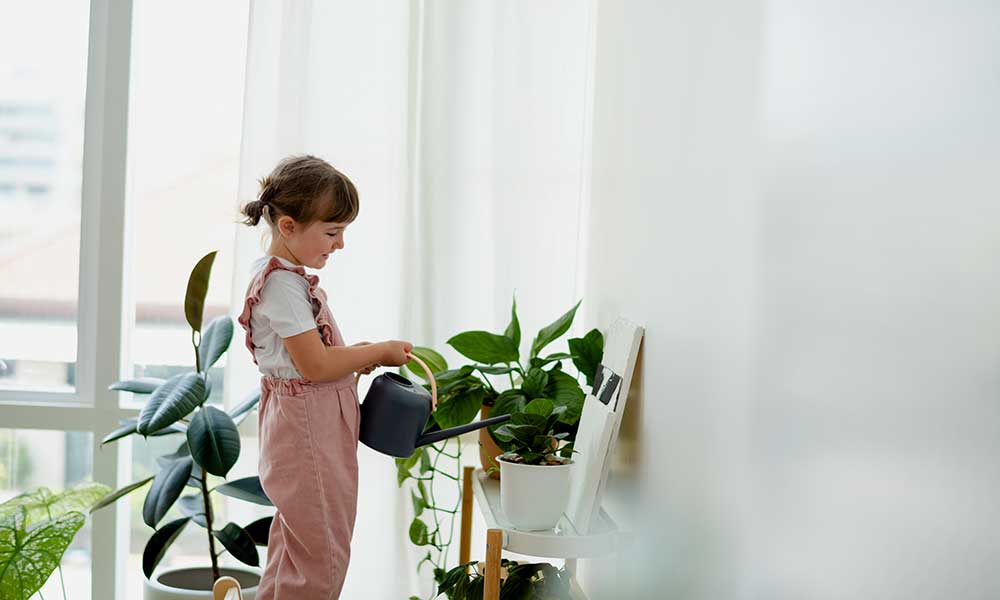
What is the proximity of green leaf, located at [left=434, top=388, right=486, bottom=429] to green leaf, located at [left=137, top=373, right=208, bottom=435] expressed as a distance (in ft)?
1.76

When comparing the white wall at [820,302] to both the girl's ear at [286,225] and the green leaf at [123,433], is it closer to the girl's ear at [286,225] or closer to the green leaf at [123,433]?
the girl's ear at [286,225]

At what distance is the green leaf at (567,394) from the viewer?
171 centimetres

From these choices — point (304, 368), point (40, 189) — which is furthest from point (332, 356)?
point (40, 189)

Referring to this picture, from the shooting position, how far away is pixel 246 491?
201 centimetres

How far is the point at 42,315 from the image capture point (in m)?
2.54

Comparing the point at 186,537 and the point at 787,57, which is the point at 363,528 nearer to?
the point at 186,537

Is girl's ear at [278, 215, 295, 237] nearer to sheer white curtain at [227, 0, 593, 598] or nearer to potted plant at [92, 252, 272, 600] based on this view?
potted plant at [92, 252, 272, 600]

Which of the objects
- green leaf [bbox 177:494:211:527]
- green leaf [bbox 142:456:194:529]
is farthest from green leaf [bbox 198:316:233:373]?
green leaf [bbox 177:494:211:527]

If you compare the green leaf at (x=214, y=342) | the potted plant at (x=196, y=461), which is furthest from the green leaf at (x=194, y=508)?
the green leaf at (x=214, y=342)

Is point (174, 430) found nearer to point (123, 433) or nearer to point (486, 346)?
point (123, 433)

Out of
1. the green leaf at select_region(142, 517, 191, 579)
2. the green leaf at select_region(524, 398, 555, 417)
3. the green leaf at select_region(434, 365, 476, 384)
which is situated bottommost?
the green leaf at select_region(142, 517, 191, 579)

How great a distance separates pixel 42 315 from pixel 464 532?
4.55 feet

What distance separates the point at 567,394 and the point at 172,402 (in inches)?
32.8

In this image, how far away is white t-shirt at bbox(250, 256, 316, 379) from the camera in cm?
157
